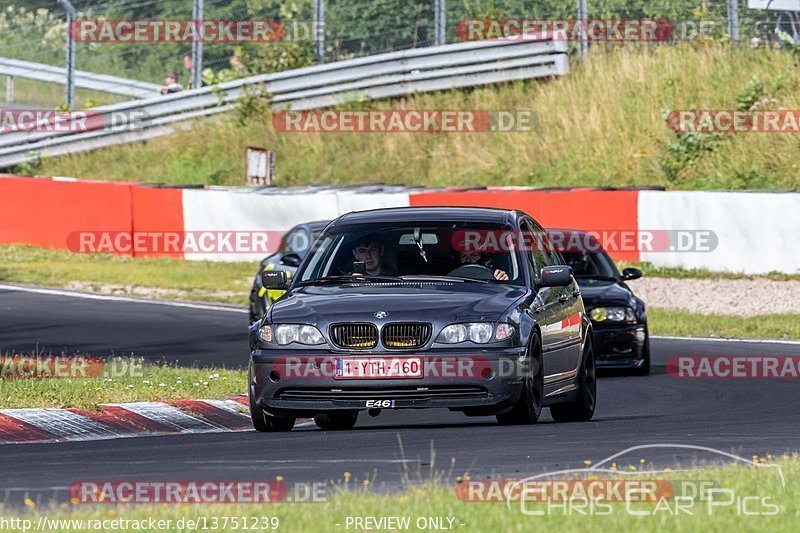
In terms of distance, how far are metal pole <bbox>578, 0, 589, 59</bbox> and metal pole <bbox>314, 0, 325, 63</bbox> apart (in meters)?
4.94

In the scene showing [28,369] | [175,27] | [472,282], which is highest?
[175,27]

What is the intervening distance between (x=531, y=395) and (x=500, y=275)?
0.99 metres

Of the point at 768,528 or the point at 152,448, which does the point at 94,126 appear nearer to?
the point at 152,448

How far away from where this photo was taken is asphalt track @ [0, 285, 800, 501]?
814 cm

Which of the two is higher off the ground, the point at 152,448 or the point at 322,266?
the point at 322,266

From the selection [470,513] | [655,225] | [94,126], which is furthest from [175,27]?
[470,513]

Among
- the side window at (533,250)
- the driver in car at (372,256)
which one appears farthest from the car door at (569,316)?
the driver in car at (372,256)

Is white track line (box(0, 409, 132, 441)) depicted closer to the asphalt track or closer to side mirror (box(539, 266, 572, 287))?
the asphalt track

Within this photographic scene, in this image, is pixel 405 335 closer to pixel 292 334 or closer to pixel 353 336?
pixel 353 336

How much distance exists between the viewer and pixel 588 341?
1193cm

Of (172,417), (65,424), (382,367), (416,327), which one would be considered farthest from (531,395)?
(65,424)

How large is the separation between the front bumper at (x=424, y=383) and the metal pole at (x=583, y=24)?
70.9 ft

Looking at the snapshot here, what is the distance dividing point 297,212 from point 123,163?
988 cm

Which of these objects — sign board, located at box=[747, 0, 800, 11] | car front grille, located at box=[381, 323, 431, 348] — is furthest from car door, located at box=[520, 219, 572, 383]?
sign board, located at box=[747, 0, 800, 11]
